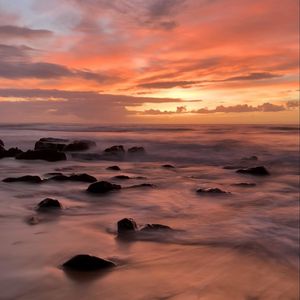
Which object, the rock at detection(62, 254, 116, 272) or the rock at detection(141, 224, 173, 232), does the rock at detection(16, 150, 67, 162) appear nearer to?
the rock at detection(141, 224, 173, 232)

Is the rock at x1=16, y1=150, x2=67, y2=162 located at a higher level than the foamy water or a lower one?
higher

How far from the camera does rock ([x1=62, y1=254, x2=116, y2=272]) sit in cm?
444

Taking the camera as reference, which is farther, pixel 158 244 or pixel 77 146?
pixel 77 146

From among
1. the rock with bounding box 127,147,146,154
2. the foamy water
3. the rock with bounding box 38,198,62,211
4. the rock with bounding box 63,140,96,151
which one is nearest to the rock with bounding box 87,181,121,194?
the foamy water

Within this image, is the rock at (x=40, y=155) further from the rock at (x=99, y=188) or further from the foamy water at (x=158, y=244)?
the rock at (x=99, y=188)

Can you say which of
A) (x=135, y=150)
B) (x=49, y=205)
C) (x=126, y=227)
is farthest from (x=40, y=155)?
(x=126, y=227)

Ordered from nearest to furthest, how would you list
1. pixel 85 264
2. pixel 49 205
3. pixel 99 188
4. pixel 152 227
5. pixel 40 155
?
pixel 85 264
pixel 152 227
pixel 49 205
pixel 99 188
pixel 40 155

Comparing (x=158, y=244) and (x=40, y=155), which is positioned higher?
(x=40, y=155)

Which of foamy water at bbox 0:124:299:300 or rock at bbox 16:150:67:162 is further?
rock at bbox 16:150:67:162

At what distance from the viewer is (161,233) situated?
20.3 ft

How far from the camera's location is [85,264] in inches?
176

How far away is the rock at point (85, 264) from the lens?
14.6 ft

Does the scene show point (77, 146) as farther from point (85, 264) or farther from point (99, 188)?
point (85, 264)

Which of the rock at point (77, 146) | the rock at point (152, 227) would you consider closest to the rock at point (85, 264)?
the rock at point (152, 227)
